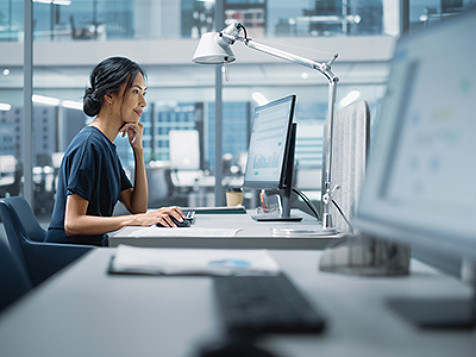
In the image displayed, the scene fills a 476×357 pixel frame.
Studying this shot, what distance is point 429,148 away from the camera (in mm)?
743

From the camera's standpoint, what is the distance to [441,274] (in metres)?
1.01

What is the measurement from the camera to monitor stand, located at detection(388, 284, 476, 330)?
660 mm

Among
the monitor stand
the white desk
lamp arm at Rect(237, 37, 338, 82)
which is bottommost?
the white desk

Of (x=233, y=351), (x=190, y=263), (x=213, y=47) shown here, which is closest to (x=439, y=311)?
(x=233, y=351)

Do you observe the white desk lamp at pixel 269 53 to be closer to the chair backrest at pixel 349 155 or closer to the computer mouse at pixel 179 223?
the chair backrest at pixel 349 155

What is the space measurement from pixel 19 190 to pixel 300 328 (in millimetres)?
4052

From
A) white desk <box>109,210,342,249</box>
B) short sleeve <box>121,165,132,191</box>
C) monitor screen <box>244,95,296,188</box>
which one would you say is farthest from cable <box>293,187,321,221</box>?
short sleeve <box>121,165,132,191</box>

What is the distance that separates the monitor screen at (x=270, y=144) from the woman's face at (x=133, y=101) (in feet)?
1.83

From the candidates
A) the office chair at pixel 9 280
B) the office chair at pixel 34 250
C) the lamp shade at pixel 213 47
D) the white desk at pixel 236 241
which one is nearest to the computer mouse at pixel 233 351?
the office chair at pixel 9 280

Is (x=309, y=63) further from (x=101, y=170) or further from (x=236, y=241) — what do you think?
(x=101, y=170)

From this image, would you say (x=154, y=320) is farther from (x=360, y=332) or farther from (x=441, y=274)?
(x=441, y=274)

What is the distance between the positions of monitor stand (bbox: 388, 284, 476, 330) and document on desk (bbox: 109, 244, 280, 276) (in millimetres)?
259

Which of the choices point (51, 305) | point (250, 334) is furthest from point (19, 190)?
point (250, 334)

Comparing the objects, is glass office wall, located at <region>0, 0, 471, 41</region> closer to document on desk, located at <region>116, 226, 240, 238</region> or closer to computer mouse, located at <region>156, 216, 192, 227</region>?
computer mouse, located at <region>156, 216, 192, 227</region>
